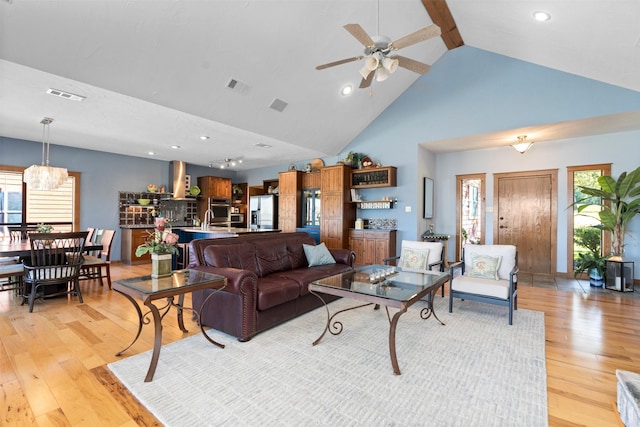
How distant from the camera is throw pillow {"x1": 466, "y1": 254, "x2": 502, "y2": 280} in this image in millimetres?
3865

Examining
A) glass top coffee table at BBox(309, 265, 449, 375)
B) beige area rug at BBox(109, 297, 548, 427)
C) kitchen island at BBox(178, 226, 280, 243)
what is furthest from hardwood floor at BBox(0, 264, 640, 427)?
kitchen island at BBox(178, 226, 280, 243)

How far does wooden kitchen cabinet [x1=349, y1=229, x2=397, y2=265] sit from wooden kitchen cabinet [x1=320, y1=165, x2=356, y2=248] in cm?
25

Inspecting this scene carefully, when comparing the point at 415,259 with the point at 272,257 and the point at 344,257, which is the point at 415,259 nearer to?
the point at 344,257

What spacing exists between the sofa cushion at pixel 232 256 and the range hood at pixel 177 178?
18.2ft

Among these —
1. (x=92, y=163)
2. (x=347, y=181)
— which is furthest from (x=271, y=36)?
(x=92, y=163)

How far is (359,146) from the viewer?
290 inches

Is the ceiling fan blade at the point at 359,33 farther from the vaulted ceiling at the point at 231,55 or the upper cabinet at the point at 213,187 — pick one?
the upper cabinet at the point at 213,187

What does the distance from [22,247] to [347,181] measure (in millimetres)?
5660

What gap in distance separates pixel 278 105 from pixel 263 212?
4196mm

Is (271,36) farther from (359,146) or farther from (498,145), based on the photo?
(498,145)

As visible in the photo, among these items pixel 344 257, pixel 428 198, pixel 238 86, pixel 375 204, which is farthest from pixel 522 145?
pixel 238 86

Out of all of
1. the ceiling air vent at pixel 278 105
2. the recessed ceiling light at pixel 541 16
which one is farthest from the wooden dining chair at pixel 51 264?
the recessed ceiling light at pixel 541 16

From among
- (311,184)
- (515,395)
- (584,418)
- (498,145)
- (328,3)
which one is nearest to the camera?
(584,418)

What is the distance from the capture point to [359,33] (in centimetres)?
276
